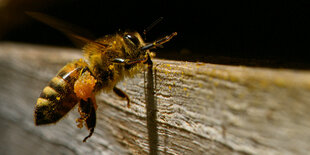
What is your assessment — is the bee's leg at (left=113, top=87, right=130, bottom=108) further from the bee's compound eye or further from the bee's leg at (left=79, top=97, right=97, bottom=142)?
the bee's compound eye

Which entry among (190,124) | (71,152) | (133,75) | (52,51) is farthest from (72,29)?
(190,124)

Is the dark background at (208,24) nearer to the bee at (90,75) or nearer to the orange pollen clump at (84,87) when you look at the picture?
the bee at (90,75)

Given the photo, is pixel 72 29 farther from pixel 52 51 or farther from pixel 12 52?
pixel 12 52

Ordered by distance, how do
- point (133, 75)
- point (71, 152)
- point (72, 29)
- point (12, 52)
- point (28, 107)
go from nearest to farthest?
point (133, 75), point (72, 29), point (71, 152), point (28, 107), point (12, 52)

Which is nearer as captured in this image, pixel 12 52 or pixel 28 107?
pixel 28 107

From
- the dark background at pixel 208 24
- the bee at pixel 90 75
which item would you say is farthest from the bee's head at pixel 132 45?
the dark background at pixel 208 24

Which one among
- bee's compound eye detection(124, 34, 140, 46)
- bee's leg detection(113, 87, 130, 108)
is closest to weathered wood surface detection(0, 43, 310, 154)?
bee's leg detection(113, 87, 130, 108)

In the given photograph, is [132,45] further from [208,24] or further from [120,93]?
[208,24]
